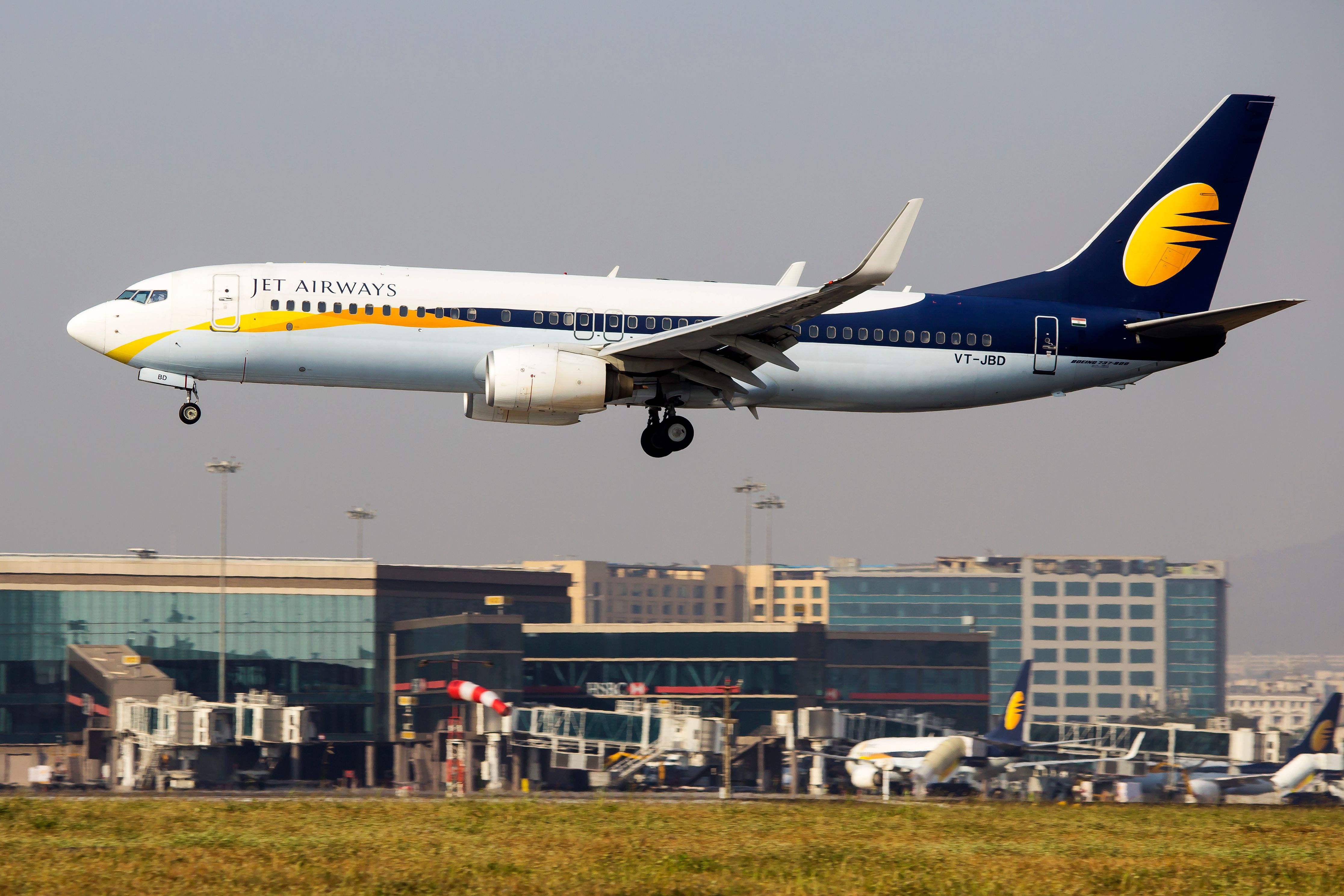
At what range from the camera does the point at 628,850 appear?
2283cm

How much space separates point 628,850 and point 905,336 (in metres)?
18.1

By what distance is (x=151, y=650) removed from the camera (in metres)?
107

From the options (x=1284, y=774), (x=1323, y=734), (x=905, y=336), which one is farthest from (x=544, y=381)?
(x=1323, y=734)

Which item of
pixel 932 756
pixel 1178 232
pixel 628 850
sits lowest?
pixel 932 756

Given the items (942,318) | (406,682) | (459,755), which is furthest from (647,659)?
(942,318)

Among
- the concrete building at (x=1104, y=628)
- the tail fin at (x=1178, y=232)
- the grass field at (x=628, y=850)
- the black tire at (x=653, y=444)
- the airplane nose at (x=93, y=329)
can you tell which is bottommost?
the concrete building at (x=1104, y=628)

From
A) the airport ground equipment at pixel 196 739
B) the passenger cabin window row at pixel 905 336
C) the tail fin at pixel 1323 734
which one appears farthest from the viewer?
the airport ground equipment at pixel 196 739

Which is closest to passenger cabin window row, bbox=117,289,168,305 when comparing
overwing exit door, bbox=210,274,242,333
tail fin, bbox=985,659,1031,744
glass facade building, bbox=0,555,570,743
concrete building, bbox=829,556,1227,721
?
overwing exit door, bbox=210,274,242,333

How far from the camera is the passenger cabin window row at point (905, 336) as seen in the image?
118 feet

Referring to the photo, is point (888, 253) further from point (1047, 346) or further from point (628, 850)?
Result: point (628, 850)

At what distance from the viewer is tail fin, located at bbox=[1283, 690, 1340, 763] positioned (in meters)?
75.9

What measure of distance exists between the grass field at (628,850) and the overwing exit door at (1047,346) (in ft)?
40.5

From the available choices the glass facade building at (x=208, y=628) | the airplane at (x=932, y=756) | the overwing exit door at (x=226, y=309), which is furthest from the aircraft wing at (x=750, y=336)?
the glass facade building at (x=208, y=628)

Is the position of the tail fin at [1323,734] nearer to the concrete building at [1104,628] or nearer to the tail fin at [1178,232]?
the tail fin at [1178,232]
